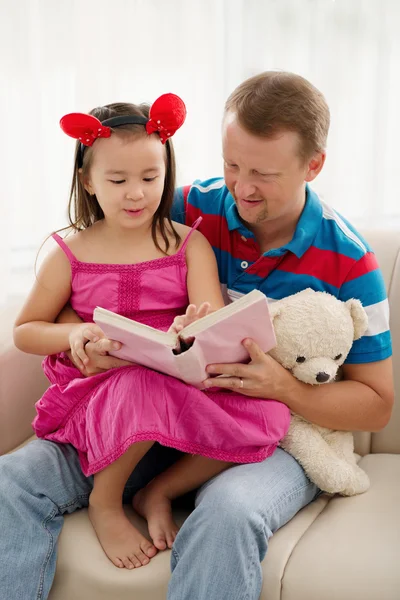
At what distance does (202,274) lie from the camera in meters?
1.55

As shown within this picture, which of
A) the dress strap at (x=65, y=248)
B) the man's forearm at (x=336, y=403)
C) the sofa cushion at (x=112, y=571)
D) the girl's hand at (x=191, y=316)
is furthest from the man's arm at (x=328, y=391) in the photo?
the dress strap at (x=65, y=248)

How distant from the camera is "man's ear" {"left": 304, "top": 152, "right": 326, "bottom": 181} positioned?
59.2 inches

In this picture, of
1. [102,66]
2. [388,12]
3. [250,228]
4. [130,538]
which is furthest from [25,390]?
[388,12]

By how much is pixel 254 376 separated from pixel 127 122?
0.57 m

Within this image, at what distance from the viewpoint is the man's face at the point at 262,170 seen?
56.1 inches

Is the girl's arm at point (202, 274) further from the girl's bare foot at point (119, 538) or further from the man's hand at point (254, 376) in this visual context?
the girl's bare foot at point (119, 538)

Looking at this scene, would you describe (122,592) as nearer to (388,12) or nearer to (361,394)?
(361,394)

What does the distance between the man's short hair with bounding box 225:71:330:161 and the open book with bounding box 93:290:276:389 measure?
0.39m

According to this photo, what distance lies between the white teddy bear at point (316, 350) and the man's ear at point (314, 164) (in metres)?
0.25

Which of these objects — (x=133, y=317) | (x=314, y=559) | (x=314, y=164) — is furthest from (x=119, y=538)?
(x=314, y=164)

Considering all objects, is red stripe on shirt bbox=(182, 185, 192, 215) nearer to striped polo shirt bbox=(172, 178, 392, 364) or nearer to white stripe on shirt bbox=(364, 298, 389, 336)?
striped polo shirt bbox=(172, 178, 392, 364)

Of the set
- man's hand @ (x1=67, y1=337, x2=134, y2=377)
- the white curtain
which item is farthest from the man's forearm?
the white curtain

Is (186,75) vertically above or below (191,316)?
above

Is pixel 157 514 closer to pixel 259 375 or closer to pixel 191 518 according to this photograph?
pixel 191 518
